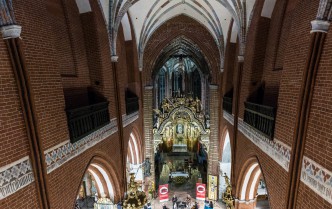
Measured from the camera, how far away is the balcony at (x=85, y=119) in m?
5.05

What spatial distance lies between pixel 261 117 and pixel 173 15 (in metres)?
8.30

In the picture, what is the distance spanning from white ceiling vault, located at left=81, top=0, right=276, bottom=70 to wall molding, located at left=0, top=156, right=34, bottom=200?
190 inches

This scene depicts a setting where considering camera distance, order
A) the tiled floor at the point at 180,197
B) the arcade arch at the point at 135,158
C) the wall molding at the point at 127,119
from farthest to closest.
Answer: the tiled floor at the point at 180,197 < the arcade arch at the point at 135,158 < the wall molding at the point at 127,119

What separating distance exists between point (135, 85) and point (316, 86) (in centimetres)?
890

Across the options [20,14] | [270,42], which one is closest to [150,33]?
[270,42]

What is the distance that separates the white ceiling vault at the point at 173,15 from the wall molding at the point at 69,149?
2748 mm

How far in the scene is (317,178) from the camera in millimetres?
3484

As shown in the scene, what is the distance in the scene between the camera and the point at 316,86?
370 cm

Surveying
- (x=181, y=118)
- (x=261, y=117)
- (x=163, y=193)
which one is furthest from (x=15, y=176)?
(x=181, y=118)

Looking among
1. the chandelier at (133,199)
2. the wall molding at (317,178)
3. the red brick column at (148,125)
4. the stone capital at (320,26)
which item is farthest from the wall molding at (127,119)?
the stone capital at (320,26)

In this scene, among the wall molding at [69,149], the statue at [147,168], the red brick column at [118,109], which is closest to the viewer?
the wall molding at [69,149]

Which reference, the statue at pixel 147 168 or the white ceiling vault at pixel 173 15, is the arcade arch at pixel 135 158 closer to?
the statue at pixel 147 168

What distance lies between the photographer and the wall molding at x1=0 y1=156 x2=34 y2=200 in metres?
3.25

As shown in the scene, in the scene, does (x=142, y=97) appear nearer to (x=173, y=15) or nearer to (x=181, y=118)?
(x=181, y=118)
